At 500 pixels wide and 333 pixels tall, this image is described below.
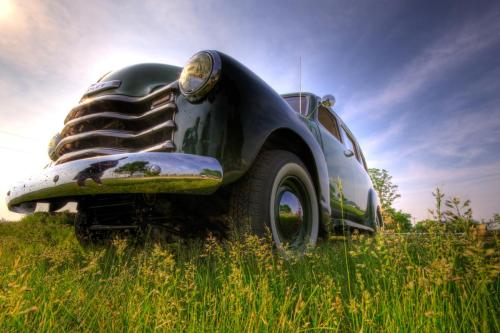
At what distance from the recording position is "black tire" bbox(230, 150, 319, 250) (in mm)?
1938

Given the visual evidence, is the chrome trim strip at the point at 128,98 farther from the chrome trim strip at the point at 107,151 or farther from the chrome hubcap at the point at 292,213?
the chrome hubcap at the point at 292,213

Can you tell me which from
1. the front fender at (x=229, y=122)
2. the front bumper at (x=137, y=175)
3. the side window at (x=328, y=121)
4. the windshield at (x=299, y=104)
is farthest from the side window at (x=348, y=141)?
the front bumper at (x=137, y=175)

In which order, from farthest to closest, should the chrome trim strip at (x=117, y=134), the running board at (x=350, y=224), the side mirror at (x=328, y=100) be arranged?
the side mirror at (x=328, y=100) < the running board at (x=350, y=224) < the chrome trim strip at (x=117, y=134)

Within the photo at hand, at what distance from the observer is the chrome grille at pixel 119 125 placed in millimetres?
2023

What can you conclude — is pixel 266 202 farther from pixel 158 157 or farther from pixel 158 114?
pixel 158 114

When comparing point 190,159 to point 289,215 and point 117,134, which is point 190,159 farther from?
point 289,215

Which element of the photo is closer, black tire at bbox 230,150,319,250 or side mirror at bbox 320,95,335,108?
black tire at bbox 230,150,319,250

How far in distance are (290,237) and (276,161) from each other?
0.56 metres

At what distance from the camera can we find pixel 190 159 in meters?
1.70

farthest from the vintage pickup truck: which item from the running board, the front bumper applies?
the running board

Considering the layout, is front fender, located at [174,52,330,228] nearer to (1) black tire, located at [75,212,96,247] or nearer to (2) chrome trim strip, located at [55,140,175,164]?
(2) chrome trim strip, located at [55,140,175,164]

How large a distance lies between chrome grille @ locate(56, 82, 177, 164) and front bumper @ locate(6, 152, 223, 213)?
0.32 metres

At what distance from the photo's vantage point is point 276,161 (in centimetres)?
216

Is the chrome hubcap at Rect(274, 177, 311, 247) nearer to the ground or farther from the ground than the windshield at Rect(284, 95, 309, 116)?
nearer to the ground
